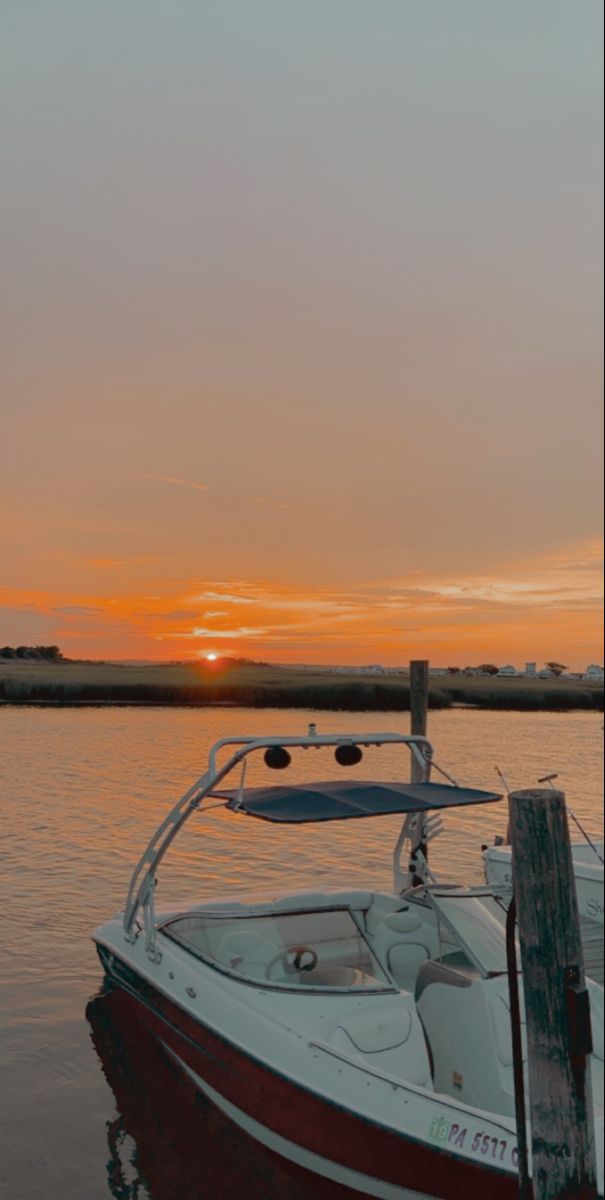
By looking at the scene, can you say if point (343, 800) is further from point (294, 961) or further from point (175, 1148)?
point (175, 1148)

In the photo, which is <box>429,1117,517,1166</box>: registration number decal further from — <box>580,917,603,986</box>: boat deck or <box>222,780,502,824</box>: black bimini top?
<box>580,917,603,986</box>: boat deck

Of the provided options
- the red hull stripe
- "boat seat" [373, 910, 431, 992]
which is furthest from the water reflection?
"boat seat" [373, 910, 431, 992]

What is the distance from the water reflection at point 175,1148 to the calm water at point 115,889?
16 mm

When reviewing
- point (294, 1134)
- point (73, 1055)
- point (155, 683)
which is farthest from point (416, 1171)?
point (155, 683)

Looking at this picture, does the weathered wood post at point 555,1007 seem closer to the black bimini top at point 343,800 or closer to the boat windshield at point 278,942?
the black bimini top at point 343,800

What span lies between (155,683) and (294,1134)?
51512 millimetres

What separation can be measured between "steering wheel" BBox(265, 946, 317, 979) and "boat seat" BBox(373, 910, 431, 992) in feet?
2.76

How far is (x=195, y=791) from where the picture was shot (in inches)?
344

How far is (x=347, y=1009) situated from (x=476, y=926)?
4.90ft

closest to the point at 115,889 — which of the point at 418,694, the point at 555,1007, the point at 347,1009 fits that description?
the point at 418,694

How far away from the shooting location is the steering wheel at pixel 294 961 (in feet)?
26.3

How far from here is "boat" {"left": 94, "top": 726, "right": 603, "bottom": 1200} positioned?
6.28m

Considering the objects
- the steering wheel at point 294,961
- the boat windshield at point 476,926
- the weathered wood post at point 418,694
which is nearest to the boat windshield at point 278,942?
the steering wheel at point 294,961

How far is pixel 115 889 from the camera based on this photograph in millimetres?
15289
